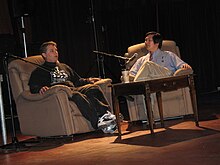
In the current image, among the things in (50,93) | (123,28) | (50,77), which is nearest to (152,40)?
(50,77)

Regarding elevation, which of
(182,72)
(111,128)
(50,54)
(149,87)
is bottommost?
(111,128)

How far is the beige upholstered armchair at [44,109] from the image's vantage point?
18.0 ft

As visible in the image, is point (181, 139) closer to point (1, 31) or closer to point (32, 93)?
point (32, 93)

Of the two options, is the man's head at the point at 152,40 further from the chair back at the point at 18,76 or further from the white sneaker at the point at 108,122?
the chair back at the point at 18,76

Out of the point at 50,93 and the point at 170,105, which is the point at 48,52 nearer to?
the point at 50,93

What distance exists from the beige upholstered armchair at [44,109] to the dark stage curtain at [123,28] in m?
2.83

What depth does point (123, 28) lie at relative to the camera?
31.7 feet

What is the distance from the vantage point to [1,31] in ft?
27.7

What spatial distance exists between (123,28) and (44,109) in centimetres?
434

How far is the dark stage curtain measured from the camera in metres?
9.00

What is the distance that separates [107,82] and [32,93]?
91cm

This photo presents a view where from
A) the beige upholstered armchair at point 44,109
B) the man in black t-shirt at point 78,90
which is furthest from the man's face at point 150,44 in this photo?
the beige upholstered armchair at point 44,109

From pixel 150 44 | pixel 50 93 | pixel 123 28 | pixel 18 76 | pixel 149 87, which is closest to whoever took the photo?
pixel 149 87

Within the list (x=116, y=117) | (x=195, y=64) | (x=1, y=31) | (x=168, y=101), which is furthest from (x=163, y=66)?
(x=195, y=64)
